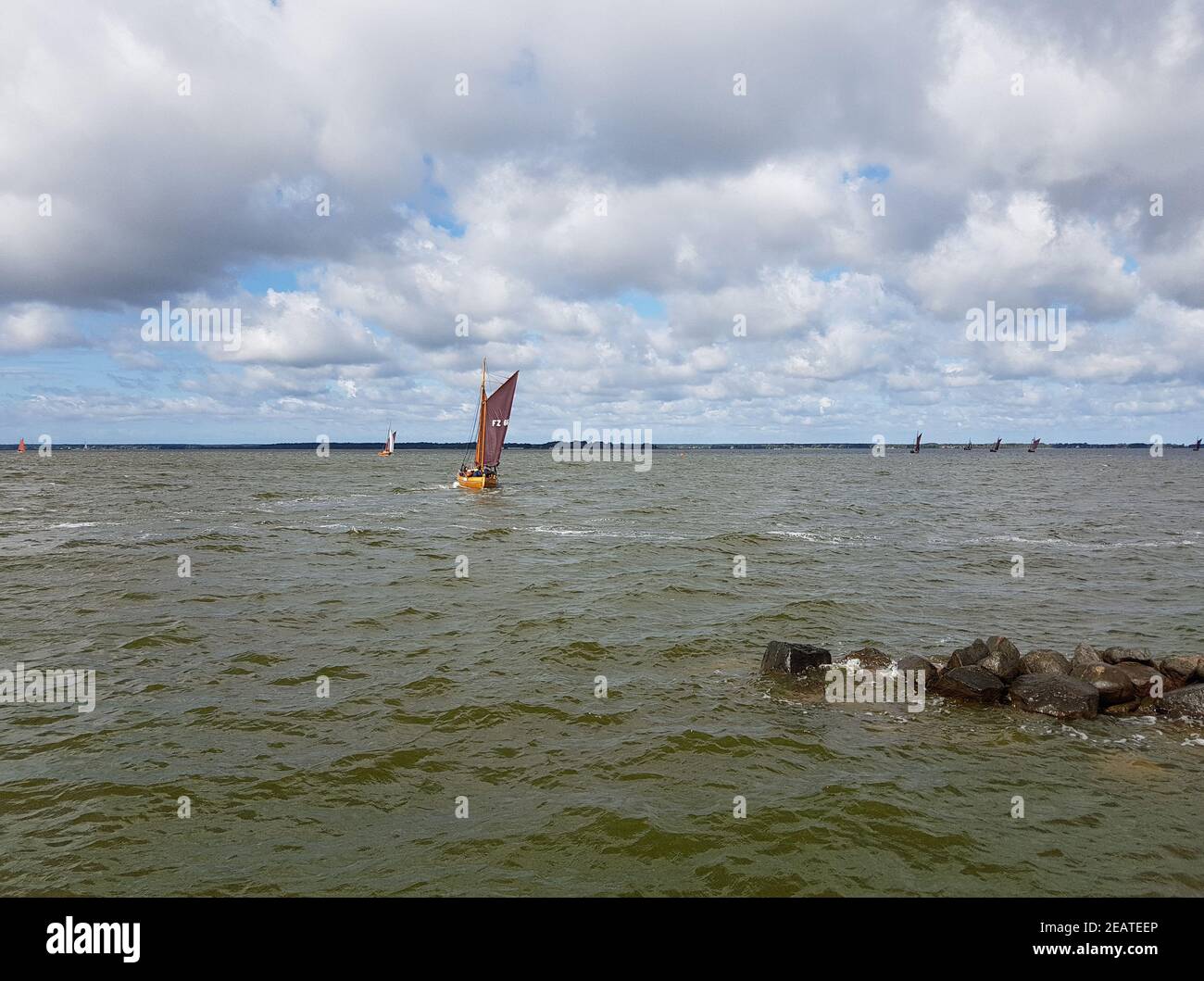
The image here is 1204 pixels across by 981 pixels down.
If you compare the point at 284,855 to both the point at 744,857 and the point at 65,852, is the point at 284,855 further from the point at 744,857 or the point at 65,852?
the point at 744,857

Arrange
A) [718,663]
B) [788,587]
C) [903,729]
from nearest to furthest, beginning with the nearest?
[903,729] < [718,663] < [788,587]

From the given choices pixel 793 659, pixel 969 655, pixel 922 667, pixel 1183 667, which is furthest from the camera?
pixel 793 659

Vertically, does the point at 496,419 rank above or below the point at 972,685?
above

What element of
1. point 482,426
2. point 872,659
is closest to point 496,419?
point 482,426

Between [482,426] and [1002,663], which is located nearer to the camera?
[1002,663]

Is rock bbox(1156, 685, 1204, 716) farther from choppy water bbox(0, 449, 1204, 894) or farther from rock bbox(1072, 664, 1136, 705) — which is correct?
rock bbox(1072, 664, 1136, 705)

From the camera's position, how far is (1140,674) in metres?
14.2

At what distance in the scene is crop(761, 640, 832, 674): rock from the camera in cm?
1563

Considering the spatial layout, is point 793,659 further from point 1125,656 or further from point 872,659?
point 1125,656

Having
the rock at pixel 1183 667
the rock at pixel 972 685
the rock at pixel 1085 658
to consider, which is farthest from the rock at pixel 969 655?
the rock at pixel 1183 667

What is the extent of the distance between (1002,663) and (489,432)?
218 ft
